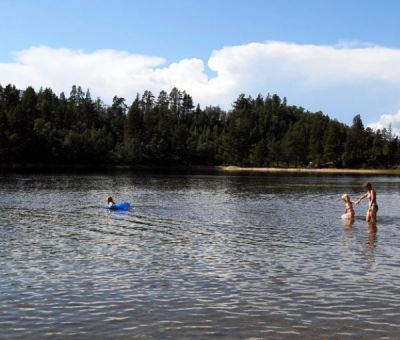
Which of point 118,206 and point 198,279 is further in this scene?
point 118,206

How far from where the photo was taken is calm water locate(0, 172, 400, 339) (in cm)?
1548

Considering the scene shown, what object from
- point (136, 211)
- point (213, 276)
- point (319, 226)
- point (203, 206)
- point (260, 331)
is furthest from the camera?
point (203, 206)

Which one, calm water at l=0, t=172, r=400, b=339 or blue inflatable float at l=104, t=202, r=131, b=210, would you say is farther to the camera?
blue inflatable float at l=104, t=202, r=131, b=210

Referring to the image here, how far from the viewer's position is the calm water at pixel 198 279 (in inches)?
609

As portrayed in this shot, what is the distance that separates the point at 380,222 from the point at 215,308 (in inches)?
1104

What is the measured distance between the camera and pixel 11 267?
22.9 m

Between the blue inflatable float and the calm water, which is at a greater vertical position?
the blue inflatable float

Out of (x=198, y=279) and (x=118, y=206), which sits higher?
(x=118, y=206)

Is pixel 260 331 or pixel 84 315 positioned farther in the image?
pixel 84 315

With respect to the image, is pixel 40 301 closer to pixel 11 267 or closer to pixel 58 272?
pixel 58 272

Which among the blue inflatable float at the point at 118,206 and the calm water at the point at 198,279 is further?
the blue inflatable float at the point at 118,206

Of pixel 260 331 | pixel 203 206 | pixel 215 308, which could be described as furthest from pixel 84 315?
pixel 203 206

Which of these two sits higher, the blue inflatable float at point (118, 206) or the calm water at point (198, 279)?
the blue inflatable float at point (118, 206)

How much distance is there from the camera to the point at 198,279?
21188 millimetres
